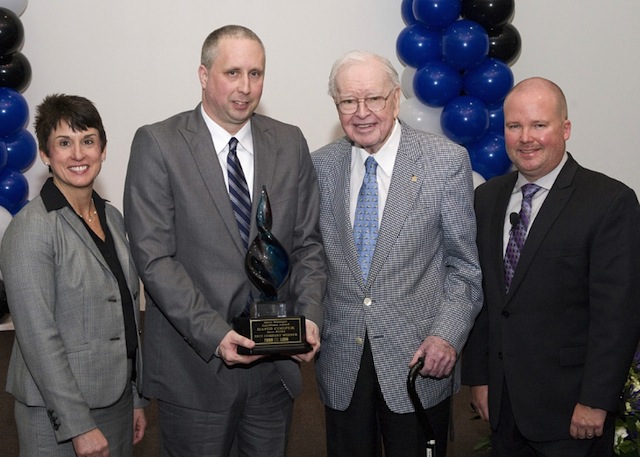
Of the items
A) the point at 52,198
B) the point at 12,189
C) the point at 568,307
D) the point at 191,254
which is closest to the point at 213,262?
the point at 191,254

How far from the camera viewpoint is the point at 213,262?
2.64 metres

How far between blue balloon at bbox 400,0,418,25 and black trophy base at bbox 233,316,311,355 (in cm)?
399

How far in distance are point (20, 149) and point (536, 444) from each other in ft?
14.5

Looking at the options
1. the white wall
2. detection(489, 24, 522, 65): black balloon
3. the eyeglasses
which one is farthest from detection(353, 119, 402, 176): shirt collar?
the white wall

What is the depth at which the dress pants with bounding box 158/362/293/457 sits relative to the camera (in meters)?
2.67

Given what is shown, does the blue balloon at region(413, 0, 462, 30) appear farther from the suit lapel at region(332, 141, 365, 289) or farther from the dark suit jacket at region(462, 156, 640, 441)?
the dark suit jacket at region(462, 156, 640, 441)

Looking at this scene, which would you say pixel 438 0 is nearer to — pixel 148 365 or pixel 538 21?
Answer: pixel 538 21

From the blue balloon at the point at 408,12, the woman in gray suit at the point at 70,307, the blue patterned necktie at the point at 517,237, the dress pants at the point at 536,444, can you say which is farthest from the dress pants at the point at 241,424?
the blue balloon at the point at 408,12

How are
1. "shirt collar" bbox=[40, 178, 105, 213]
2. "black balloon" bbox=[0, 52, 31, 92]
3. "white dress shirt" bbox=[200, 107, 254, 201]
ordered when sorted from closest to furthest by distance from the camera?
"shirt collar" bbox=[40, 178, 105, 213]
"white dress shirt" bbox=[200, 107, 254, 201]
"black balloon" bbox=[0, 52, 31, 92]

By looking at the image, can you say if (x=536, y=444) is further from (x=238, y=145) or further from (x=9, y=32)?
(x=9, y=32)

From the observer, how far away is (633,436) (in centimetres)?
344

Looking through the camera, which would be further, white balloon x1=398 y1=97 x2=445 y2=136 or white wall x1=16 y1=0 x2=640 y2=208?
white wall x1=16 y1=0 x2=640 y2=208

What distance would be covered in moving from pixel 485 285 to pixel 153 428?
8.20 feet

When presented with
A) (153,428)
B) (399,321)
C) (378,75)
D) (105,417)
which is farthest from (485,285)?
(153,428)
